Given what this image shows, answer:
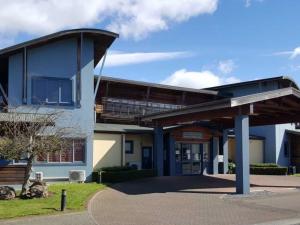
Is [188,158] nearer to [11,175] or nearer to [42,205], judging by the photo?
[11,175]

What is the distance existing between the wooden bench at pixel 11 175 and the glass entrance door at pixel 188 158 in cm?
1125

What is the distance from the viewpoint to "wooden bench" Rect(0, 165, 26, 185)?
2136cm

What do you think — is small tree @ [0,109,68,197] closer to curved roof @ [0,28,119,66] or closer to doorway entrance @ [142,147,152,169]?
curved roof @ [0,28,119,66]

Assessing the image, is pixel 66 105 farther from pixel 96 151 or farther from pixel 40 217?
pixel 40 217

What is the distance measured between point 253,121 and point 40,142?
1534cm

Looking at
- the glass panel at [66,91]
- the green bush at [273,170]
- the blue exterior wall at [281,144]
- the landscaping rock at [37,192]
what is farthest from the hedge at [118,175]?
the blue exterior wall at [281,144]

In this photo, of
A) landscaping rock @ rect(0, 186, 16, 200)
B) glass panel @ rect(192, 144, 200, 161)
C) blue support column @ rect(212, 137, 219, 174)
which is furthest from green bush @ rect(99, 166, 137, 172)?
landscaping rock @ rect(0, 186, 16, 200)

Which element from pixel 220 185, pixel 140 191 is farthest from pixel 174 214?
pixel 220 185

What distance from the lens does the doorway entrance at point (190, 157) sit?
2986cm

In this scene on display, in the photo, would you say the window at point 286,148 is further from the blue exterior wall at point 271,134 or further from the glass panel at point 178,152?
the glass panel at point 178,152

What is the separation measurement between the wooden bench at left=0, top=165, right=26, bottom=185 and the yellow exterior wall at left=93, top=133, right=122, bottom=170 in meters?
6.24

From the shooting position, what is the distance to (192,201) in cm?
1836

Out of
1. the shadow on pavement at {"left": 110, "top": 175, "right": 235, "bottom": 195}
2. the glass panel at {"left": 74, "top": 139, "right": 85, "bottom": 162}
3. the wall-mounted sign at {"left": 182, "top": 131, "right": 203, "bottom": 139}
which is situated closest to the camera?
the shadow on pavement at {"left": 110, "top": 175, "right": 235, "bottom": 195}

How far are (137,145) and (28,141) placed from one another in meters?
12.5
